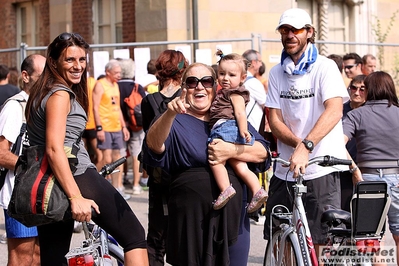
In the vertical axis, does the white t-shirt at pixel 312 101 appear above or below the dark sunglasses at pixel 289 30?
below

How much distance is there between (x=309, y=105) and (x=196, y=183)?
1156mm

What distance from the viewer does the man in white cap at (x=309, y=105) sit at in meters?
5.85

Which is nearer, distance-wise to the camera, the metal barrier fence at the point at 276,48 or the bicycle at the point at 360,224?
the bicycle at the point at 360,224

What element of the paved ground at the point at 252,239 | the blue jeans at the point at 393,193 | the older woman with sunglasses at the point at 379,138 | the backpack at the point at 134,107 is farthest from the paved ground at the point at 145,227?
the older woman with sunglasses at the point at 379,138

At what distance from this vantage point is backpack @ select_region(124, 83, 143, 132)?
12680 mm

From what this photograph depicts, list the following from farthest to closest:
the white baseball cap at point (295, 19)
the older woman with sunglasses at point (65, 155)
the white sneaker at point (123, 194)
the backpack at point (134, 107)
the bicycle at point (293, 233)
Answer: the backpack at point (134, 107) < the white sneaker at point (123, 194) < the white baseball cap at point (295, 19) < the bicycle at point (293, 233) < the older woman with sunglasses at point (65, 155)

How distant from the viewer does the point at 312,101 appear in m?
5.94

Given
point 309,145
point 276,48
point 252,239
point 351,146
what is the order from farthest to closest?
point 276,48 → point 252,239 → point 351,146 → point 309,145

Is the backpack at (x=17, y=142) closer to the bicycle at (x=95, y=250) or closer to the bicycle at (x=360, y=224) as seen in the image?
the bicycle at (x=95, y=250)

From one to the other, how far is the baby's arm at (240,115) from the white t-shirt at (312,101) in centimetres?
64

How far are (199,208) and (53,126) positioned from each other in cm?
117

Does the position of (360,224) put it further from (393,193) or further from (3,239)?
(3,239)

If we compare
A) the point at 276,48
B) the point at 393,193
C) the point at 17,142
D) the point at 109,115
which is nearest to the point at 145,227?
the point at 109,115

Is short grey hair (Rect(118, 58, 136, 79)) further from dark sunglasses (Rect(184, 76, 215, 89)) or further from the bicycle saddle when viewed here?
the bicycle saddle
